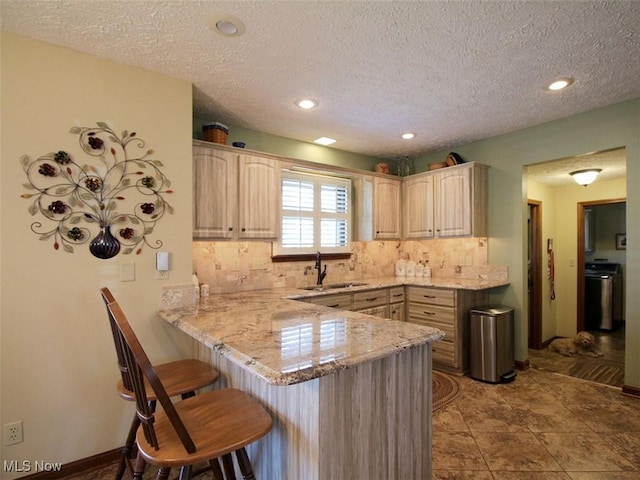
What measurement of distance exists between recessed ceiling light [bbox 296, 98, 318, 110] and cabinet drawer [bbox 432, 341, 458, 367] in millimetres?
2740

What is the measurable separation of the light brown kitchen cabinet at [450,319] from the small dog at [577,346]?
1.65 metres

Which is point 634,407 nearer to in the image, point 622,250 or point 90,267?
point 90,267

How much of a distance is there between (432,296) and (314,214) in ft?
5.24

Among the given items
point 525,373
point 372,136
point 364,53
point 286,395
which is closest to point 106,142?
point 364,53

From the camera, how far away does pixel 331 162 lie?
4219 mm

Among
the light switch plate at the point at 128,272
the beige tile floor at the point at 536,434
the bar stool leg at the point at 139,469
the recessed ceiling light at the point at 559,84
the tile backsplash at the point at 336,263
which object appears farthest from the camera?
the tile backsplash at the point at 336,263

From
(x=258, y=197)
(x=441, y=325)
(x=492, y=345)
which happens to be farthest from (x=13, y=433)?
(x=492, y=345)

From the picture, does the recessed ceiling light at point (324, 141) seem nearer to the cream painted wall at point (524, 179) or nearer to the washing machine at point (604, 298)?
the cream painted wall at point (524, 179)

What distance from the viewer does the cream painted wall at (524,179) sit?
→ 290 centimetres


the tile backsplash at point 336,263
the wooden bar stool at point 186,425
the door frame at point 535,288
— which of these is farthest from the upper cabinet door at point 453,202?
the wooden bar stool at point 186,425

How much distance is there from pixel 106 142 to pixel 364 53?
172 centimetres

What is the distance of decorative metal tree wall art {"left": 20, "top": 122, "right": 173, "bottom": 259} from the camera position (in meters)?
1.96
